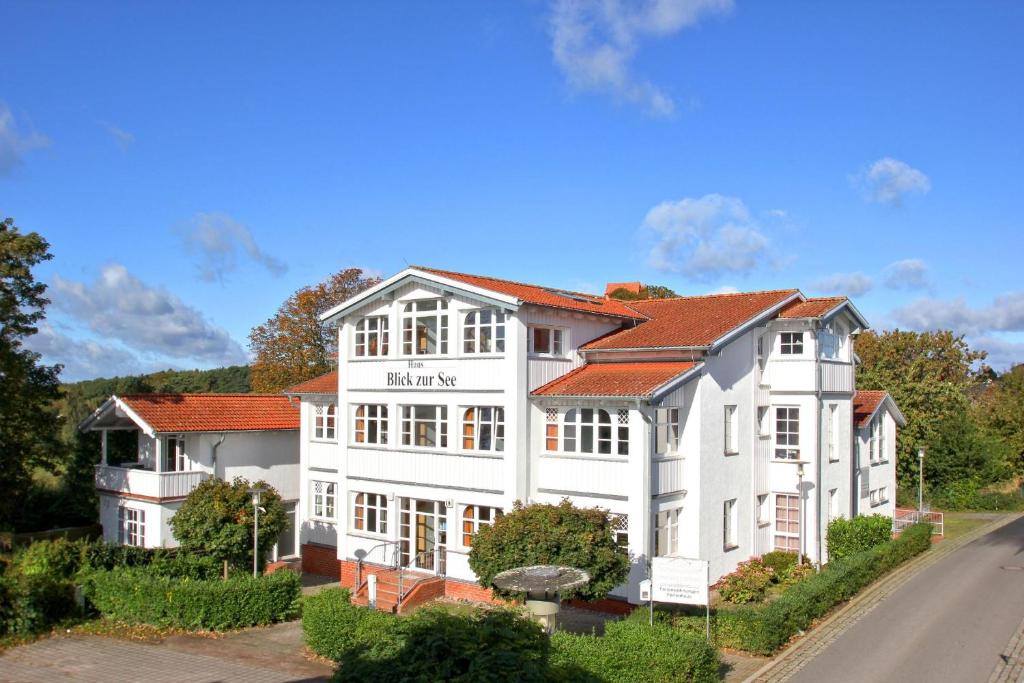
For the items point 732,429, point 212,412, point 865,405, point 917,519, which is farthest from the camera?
point 917,519

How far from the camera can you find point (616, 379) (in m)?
23.2

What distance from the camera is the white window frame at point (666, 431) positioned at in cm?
2269

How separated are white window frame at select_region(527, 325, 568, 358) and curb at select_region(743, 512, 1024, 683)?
961 centimetres

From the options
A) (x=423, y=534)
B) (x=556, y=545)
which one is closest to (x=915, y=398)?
(x=423, y=534)

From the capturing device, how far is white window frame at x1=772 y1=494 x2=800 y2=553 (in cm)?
2709

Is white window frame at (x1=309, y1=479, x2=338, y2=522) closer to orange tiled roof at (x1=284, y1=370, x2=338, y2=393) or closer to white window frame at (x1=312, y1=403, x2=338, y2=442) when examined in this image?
white window frame at (x1=312, y1=403, x2=338, y2=442)

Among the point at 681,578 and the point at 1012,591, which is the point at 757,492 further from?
the point at 681,578

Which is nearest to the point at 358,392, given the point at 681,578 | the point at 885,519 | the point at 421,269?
the point at 421,269

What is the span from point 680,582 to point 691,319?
1002 centimetres

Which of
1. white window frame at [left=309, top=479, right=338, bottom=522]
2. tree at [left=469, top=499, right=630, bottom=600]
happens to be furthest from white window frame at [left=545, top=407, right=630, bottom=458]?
white window frame at [left=309, top=479, right=338, bottom=522]

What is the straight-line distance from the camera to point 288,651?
791 inches

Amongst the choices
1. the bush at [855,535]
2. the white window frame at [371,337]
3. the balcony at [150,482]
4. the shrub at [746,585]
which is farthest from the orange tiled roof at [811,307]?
the balcony at [150,482]

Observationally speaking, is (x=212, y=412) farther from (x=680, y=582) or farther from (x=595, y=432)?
(x=680, y=582)

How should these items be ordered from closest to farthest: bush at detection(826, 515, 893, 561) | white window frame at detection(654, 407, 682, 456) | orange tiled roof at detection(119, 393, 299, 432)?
white window frame at detection(654, 407, 682, 456) → bush at detection(826, 515, 893, 561) → orange tiled roof at detection(119, 393, 299, 432)
